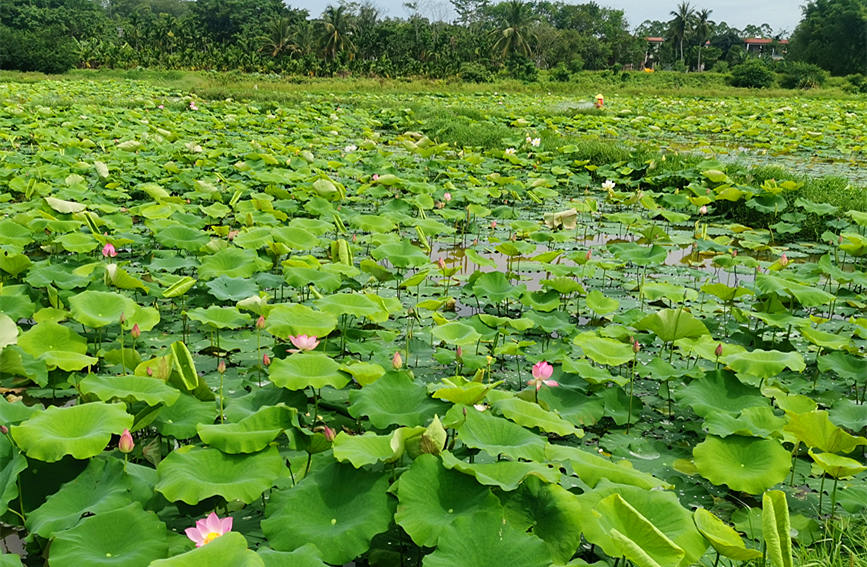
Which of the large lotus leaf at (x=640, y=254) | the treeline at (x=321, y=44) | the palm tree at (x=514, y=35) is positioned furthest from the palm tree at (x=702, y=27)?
the large lotus leaf at (x=640, y=254)

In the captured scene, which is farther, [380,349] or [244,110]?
[244,110]

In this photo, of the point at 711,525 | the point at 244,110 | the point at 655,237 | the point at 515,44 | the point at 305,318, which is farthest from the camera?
the point at 515,44

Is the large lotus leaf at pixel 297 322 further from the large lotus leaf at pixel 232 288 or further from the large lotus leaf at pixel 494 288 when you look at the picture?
the large lotus leaf at pixel 494 288

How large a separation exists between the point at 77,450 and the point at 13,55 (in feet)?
101

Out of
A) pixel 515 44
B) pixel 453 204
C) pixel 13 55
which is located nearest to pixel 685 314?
pixel 453 204

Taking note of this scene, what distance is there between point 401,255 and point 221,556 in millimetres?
2174

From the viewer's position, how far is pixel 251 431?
5.08ft

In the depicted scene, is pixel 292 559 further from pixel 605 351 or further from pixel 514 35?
pixel 514 35

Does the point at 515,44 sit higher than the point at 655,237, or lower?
higher

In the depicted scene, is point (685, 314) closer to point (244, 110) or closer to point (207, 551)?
point (207, 551)

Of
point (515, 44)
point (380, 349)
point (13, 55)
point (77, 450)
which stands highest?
point (515, 44)

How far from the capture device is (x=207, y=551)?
42.1 inches

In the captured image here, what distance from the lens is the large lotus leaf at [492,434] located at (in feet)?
4.96

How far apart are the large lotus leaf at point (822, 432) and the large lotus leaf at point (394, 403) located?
909mm
